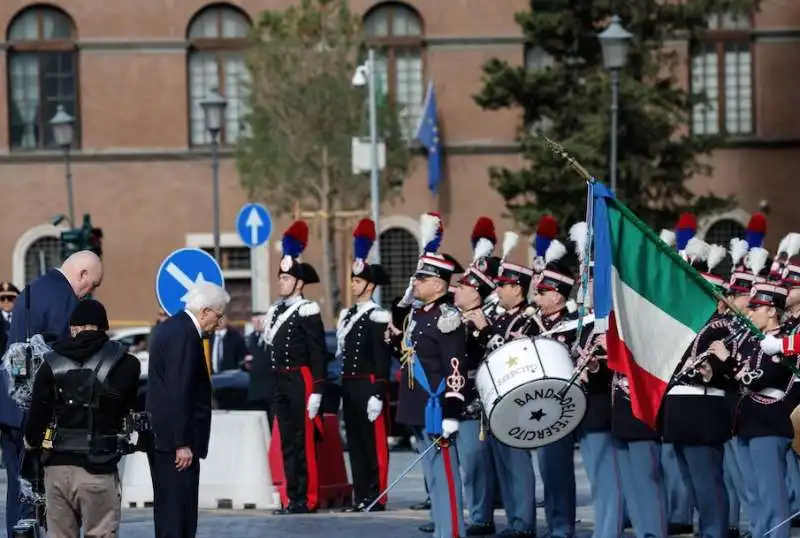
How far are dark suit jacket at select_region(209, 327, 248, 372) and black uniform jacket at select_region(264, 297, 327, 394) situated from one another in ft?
32.7

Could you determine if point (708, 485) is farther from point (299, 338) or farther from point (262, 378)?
point (262, 378)

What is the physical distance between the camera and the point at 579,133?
36.9 m

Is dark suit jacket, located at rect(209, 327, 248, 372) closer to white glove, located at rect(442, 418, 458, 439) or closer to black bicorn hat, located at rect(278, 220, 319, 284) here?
black bicorn hat, located at rect(278, 220, 319, 284)

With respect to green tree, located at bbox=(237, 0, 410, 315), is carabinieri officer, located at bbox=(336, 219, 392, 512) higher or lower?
lower

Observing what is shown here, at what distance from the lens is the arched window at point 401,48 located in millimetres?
48219

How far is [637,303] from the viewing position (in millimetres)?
12984

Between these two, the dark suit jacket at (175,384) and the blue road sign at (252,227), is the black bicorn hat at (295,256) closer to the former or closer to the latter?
the dark suit jacket at (175,384)

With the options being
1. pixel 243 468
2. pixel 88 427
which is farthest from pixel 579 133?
pixel 88 427

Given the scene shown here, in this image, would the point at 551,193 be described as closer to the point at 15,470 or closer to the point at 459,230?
the point at 459,230

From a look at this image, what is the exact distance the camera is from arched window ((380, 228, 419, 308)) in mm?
48188

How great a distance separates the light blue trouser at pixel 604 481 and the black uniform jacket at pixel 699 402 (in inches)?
21.9

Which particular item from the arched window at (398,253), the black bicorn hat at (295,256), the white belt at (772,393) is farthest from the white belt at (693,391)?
the arched window at (398,253)

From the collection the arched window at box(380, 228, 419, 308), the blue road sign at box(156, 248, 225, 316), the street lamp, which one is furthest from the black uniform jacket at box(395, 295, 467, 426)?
the arched window at box(380, 228, 419, 308)

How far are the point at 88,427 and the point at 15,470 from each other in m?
2.74
